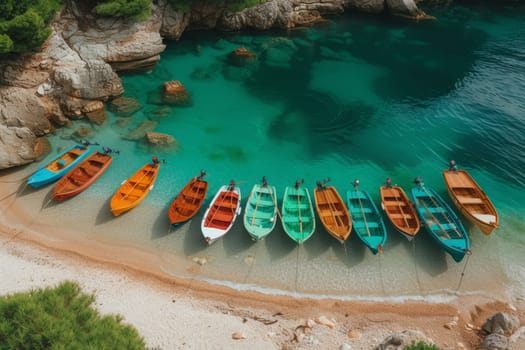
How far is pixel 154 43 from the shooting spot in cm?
3281

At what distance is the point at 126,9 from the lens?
2978 cm

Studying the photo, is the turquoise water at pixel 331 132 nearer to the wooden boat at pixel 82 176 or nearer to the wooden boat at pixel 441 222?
the wooden boat at pixel 82 176

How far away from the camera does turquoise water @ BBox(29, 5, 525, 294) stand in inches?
728

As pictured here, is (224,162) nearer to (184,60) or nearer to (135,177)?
(135,177)

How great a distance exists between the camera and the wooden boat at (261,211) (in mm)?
18611

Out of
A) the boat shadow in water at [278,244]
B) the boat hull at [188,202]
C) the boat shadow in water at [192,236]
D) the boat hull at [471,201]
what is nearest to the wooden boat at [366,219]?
the boat shadow in water at [278,244]

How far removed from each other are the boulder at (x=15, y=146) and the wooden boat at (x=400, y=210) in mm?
25332

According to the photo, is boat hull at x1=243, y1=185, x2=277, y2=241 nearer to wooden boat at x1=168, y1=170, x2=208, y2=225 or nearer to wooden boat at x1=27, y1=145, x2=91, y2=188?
wooden boat at x1=168, y1=170, x2=208, y2=225

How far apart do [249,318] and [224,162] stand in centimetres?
1270

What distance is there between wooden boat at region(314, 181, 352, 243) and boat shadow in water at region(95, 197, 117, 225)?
1345 centimetres

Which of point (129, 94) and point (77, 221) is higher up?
point (129, 94)

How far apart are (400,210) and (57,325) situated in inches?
743

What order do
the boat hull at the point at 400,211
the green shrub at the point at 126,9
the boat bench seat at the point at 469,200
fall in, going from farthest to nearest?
1. the green shrub at the point at 126,9
2. the boat bench seat at the point at 469,200
3. the boat hull at the point at 400,211

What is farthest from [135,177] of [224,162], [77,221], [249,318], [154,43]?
[154,43]
